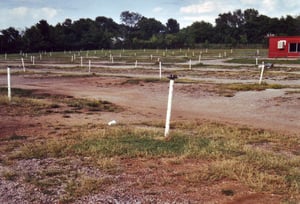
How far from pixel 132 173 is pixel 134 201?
116 centimetres

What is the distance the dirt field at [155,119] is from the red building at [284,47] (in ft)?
77.1

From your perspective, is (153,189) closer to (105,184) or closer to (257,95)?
(105,184)

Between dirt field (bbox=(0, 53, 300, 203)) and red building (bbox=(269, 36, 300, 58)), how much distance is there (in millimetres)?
23500

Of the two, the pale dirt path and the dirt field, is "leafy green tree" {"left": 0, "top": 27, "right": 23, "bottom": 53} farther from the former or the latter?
the pale dirt path

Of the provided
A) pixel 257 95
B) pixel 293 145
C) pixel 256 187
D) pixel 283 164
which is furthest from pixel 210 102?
pixel 256 187

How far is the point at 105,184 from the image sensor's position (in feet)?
18.5

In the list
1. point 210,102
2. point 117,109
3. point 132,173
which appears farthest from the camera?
point 210,102

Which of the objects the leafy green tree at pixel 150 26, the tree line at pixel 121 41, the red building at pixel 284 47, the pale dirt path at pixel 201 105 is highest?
the leafy green tree at pixel 150 26

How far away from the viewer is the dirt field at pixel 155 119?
520cm

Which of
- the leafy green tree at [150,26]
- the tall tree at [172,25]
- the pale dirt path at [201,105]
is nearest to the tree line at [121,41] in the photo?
the leafy green tree at [150,26]

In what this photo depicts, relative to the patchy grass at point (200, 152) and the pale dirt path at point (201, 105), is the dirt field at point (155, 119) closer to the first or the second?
the pale dirt path at point (201, 105)

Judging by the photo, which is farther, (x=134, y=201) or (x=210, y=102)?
(x=210, y=102)

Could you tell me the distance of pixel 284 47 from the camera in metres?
48.2

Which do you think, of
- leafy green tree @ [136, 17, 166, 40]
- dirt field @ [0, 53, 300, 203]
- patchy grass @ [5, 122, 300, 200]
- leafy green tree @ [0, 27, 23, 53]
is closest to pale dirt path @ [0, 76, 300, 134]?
dirt field @ [0, 53, 300, 203]
